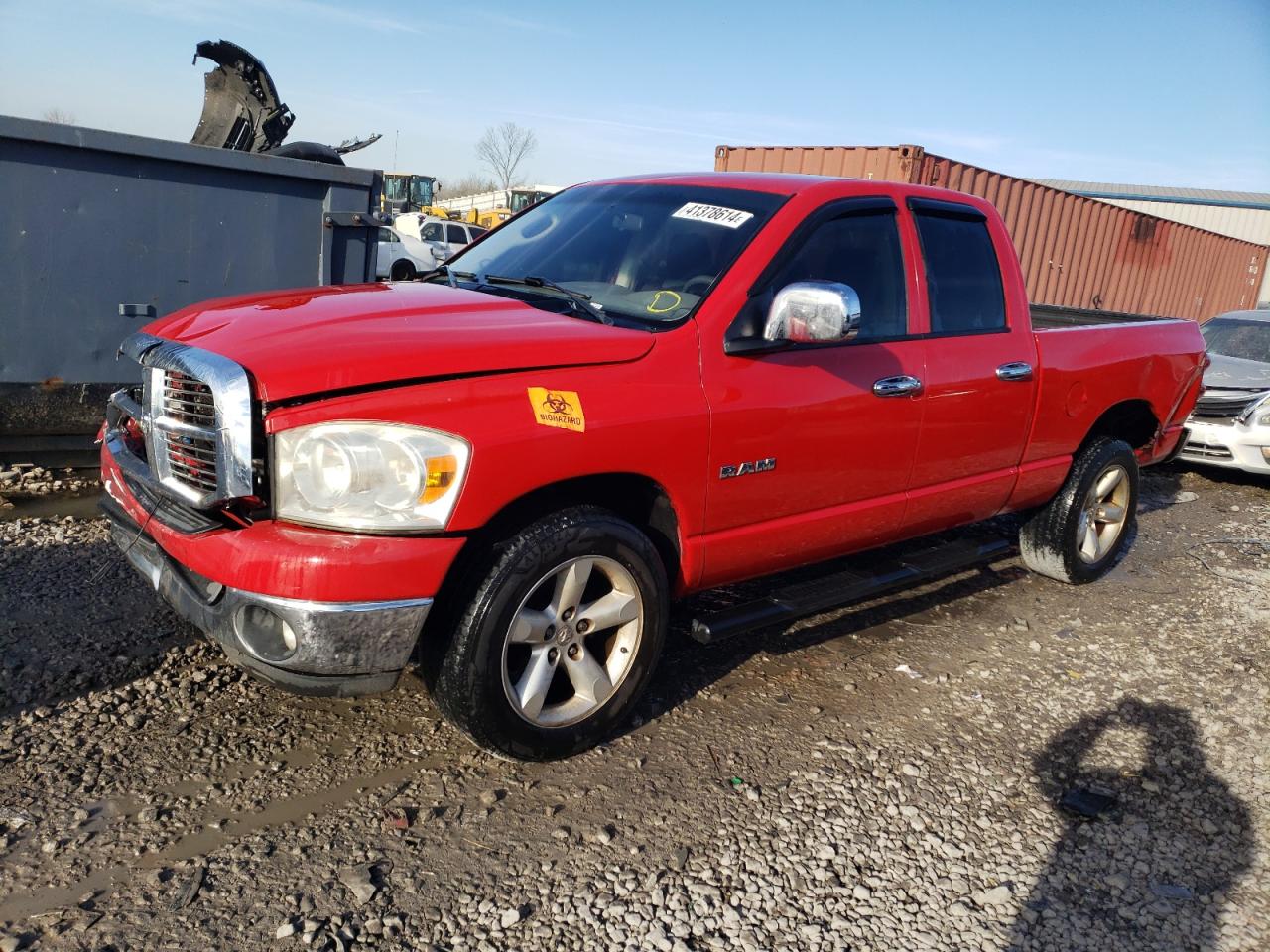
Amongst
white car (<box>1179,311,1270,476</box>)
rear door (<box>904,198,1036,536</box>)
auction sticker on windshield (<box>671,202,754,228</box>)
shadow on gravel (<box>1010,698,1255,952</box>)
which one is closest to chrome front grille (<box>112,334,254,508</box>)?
auction sticker on windshield (<box>671,202,754,228</box>)

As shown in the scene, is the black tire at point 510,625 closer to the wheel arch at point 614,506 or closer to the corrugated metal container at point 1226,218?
the wheel arch at point 614,506

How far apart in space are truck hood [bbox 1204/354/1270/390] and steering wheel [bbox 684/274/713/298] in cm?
684

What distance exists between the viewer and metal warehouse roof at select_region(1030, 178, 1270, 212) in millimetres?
35594

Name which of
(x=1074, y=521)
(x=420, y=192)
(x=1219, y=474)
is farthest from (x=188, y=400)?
(x=420, y=192)

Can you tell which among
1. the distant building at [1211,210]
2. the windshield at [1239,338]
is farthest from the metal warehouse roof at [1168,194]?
the windshield at [1239,338]

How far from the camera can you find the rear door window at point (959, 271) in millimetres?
4238

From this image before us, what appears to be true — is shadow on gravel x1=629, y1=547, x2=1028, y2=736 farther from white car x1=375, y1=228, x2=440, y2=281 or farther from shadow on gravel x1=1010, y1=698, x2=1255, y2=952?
white car x1=375, y1=228, x2=440, y2=281

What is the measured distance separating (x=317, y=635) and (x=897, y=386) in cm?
235

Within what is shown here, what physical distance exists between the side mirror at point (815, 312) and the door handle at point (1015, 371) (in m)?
1.36

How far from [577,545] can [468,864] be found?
0.94m

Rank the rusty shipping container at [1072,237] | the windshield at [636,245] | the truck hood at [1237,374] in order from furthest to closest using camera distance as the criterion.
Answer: the rusty shipping container at [1072,237], the truck hood at [1237,374], the windshield at [636,245]

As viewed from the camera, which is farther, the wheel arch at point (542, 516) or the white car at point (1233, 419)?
the white car at point (1233, 419)

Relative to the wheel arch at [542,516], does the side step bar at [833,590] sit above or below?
below

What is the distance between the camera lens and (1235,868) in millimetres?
3008
